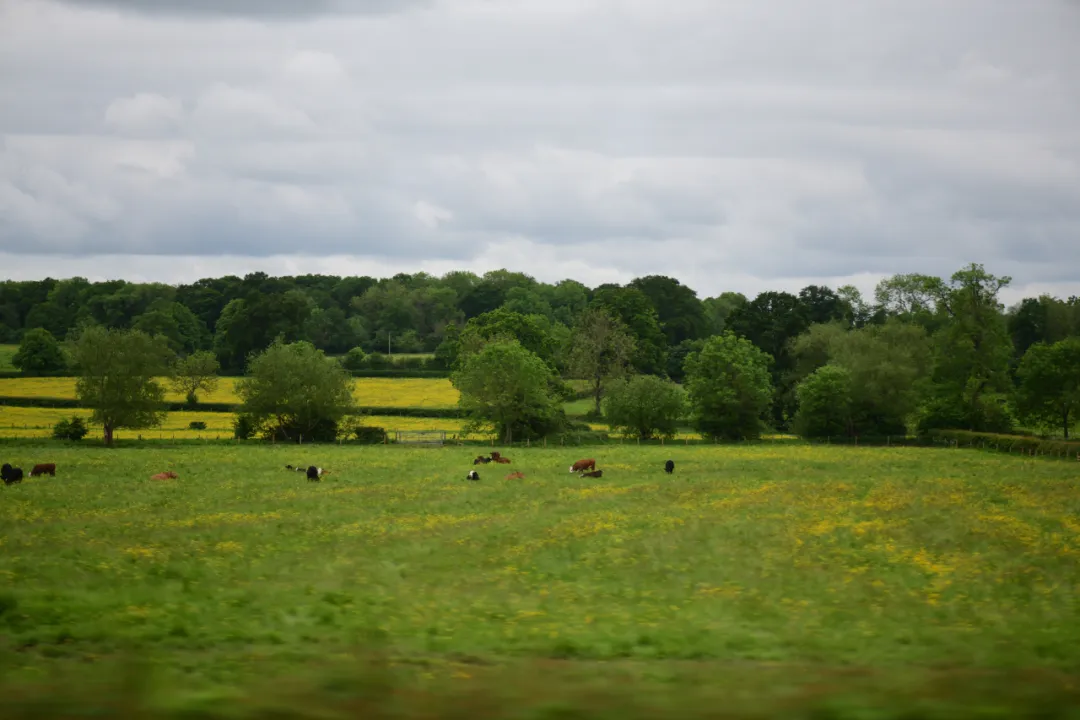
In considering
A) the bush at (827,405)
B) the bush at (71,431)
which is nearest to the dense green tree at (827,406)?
the bush at (827,405)

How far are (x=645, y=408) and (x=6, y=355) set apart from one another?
97973mm

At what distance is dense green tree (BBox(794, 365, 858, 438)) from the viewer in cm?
8662

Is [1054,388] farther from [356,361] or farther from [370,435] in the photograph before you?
[356,361]

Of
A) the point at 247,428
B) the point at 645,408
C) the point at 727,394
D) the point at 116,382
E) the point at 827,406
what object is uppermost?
the point at 727,394

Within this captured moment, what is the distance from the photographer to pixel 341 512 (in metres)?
31.4

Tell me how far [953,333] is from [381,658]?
281 ft

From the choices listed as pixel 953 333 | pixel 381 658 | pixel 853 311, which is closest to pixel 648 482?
pixel 381 658

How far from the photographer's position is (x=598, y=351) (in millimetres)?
116875

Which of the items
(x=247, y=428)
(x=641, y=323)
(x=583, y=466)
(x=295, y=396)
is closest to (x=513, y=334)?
(x=641, y=323)

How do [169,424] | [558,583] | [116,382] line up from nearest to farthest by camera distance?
1. [558,583]
2. [116,382]
3. [169,424]

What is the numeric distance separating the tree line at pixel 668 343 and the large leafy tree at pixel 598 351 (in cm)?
22

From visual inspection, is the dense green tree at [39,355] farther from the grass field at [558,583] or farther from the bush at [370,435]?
the grass field at [558,583]

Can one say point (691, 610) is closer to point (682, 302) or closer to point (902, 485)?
point (902, 485)

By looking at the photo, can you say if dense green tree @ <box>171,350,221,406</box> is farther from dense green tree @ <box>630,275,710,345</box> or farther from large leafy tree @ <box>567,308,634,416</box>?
dense green tree @ <box>630,275,710,345</box>
